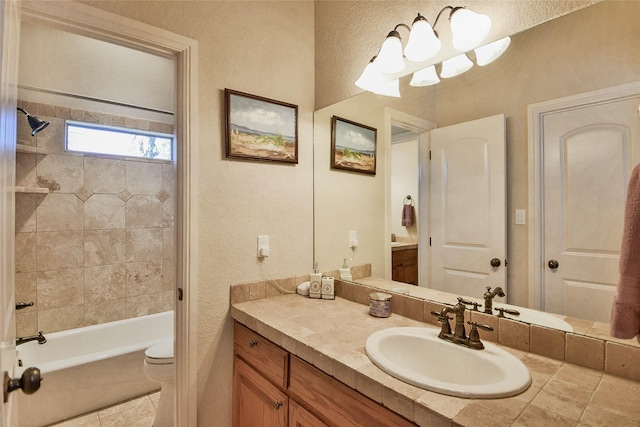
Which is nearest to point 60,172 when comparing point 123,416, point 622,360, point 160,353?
point 160,353

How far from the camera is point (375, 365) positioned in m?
0.93

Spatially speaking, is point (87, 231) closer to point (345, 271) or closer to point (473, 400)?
point (345, 271)

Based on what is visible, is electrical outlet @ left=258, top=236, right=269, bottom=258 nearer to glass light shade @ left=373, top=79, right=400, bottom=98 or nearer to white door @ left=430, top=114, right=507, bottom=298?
white door @ left=430, top=114, right=507, bottom=298

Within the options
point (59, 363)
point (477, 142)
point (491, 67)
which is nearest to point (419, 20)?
point (491, 67)

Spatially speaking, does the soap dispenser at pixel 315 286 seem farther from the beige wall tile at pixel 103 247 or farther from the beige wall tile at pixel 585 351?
the beige wall tile at pixel 103 247

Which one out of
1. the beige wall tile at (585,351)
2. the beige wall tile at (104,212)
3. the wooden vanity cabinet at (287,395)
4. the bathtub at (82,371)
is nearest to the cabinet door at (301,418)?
the wooden vanity cabinet at (287,395)

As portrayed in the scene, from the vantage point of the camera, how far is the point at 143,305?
2.82 metres

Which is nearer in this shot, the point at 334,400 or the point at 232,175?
the point at 334,400

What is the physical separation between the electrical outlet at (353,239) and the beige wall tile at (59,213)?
7.38 ft

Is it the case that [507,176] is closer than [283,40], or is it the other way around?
[507,176]

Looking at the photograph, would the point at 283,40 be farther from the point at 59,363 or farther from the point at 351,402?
the point at 59,363

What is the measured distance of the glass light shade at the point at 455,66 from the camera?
129cm

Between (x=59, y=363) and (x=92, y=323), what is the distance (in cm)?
54

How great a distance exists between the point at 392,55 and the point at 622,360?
142cm
